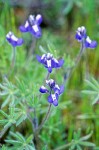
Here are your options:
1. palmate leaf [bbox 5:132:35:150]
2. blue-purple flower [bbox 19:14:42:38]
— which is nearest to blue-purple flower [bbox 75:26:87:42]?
blue-purple flower [bbox 19:14:42:38]

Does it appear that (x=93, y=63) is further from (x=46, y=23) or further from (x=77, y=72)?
(x=46, y=23)

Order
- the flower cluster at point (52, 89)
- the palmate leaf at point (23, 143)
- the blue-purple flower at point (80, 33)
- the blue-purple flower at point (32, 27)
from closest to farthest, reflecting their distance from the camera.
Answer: the flower cluster at point (52, 89) < the palmate leaf at point (23, 143) < the blue-purple flower at point (80, 33) < the blue-purple flower at point (32, 27)

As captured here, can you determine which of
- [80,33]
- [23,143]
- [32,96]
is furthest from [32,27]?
[23,143]

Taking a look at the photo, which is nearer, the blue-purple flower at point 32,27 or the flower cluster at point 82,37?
the flower cluster at point 82,37

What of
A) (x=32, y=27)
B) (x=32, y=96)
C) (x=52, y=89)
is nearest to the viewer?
(x=52, y=89)

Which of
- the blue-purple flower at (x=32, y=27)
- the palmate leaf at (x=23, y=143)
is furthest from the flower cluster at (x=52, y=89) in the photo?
the blue-purple flower at (x=32, y=27)

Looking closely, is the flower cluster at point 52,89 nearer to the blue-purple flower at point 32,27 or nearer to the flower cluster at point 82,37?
the flower cluster at point 82,37

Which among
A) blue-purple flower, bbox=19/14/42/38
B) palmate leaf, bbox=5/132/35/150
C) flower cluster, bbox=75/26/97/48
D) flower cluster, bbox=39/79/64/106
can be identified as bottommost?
palmate leaf, bbox=5/132/35/150

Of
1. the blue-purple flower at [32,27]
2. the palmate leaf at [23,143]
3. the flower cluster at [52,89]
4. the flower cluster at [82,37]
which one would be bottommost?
the palmate leaf at [23,143]

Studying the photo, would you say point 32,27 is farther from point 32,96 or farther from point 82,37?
point 32,96

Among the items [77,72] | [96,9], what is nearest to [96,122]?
[77,72]

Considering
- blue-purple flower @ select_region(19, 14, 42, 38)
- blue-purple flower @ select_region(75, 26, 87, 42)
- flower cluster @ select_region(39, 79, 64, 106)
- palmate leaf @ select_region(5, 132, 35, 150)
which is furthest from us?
blue-purple flower @ select_region(19, 14, 42, 38)

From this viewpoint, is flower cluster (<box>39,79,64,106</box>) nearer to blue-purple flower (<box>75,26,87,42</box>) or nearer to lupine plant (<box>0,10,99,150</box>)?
lupine plant (<box>0,10,99,150</box>)
